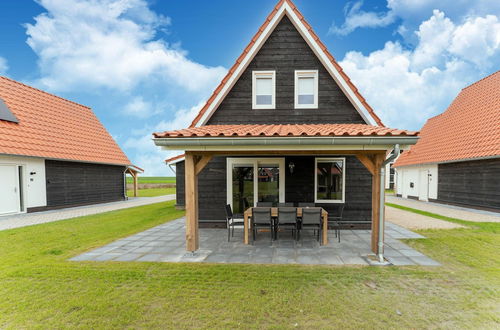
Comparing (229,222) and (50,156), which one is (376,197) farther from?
(50,156)

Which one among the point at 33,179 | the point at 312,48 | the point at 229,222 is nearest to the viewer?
the point at 229,222

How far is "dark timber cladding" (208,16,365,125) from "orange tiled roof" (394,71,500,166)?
30.4 ft

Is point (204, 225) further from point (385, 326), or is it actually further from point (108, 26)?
point (108, 26)

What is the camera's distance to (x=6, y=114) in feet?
37.2

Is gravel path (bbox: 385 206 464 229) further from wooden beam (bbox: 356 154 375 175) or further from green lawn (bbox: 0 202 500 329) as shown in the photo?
wooden beam (bbox: 356 154 375 175)

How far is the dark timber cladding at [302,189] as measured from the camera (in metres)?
7.83

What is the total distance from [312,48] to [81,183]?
15108mm

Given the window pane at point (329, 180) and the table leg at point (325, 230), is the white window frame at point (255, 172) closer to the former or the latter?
the window pane at point (329, 180)

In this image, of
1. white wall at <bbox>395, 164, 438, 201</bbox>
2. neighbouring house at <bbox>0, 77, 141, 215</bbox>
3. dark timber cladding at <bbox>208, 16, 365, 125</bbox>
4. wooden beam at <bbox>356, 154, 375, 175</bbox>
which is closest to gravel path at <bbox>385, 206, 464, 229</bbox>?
dark timber cladding at <bbox>208, 16, 365, 125</bbox>

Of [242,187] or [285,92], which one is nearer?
[285,92]

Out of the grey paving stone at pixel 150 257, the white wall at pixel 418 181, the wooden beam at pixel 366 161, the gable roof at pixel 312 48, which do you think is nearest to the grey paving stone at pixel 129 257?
the grey paving stone at pixel 150 257

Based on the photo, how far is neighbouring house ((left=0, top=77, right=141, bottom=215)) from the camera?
34.9ft

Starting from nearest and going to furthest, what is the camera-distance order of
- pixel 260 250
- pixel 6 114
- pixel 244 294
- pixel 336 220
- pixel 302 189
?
1. pixel 244 294
2. pixel 260 250
3. pixel 336 220
4. pixel 302 189
5. pixel 6 114

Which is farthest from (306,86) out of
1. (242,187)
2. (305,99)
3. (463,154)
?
(463,154)
